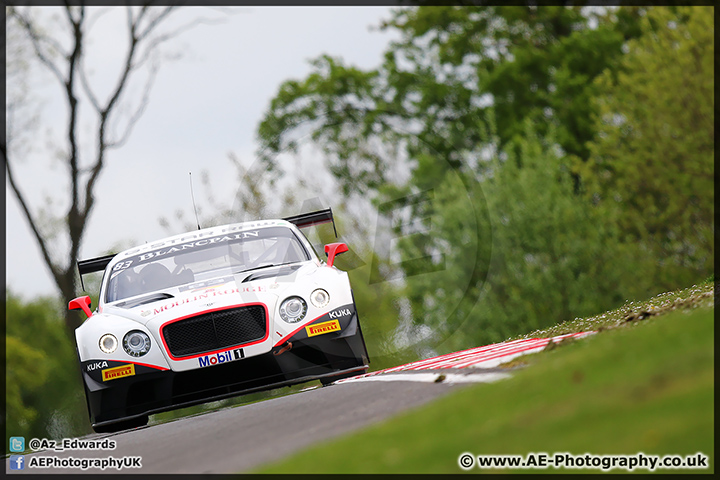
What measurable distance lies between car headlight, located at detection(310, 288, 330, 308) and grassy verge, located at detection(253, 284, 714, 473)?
3531 millimetres

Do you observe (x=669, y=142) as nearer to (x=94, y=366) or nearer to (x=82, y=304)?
(x=82, y=304)

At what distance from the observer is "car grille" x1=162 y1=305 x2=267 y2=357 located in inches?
353

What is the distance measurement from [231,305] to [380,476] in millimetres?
5152

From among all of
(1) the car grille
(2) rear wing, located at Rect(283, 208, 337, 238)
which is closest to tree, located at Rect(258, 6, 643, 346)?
(2) rear wing, located at Rect(283, 208, 337, 238)

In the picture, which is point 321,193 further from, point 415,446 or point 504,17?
point 415,446

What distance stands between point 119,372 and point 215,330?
103cm

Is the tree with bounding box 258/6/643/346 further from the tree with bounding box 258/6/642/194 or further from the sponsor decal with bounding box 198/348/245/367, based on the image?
the sponsor decal with bounding box 198/348/245/367

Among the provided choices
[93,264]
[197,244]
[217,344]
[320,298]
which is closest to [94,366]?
[217,344]

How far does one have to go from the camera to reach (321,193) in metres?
30.4

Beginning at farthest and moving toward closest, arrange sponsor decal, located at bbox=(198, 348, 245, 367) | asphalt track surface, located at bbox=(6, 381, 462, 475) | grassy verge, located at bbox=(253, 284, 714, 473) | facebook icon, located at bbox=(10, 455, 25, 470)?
sponsor decal, located at bbox=(198, 348, 245, 367)
facebook icon, located at bbox=(10, 455, 25, 470)
asphalt track surface, located at bbox=(6, 381, 462, 475)
grassy verge, located at bbox=(253, 284, 714, 473)

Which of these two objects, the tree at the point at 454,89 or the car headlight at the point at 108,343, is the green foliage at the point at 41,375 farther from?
the car headlight at the point at 108,343

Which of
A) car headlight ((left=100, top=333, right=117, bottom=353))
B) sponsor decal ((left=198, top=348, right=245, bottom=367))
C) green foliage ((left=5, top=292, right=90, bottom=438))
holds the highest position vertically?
car headlight ((left=100, top=333, right=117, bottom=353))

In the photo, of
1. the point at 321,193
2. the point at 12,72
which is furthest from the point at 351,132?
→ the point at 12,72

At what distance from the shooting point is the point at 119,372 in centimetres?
902
